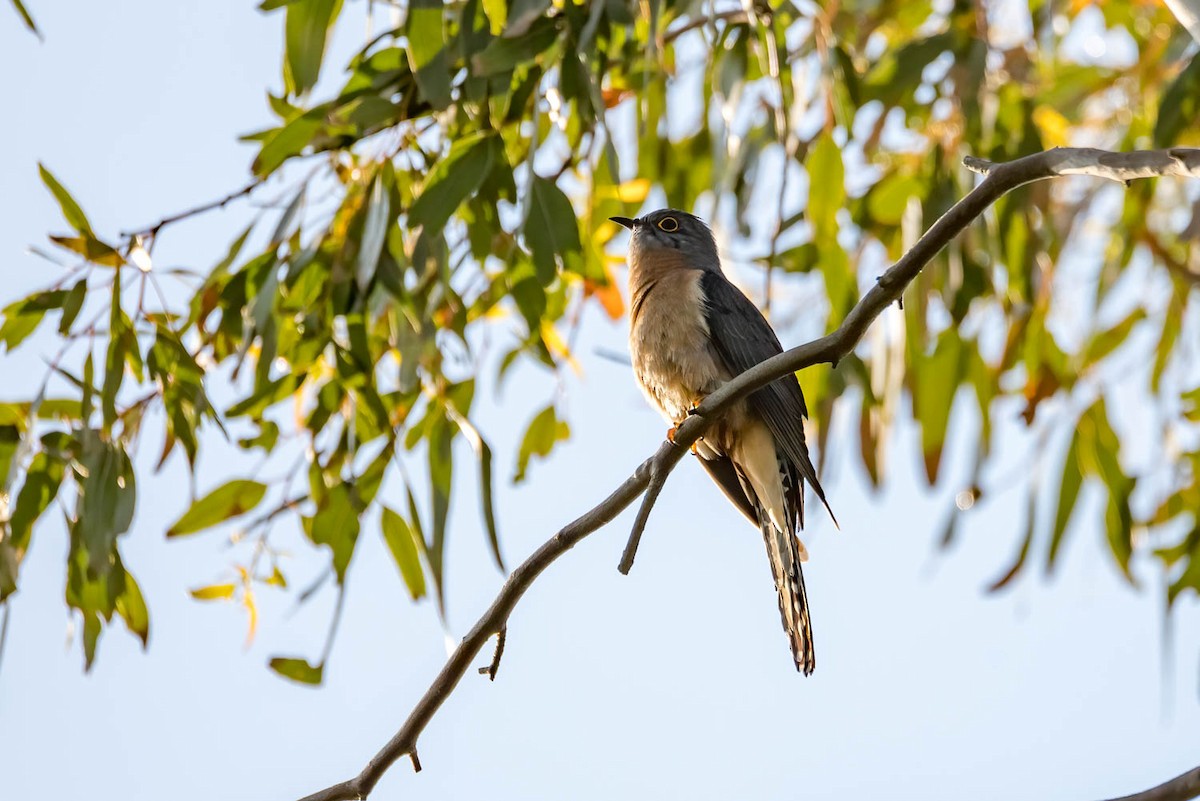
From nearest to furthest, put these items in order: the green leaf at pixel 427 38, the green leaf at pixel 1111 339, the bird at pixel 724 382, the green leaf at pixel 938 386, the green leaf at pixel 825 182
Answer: the green leaf at pixel 427 38
the bird at pixel 724 382
the green leaf at pixel 825 182
the green leaf at pixel 938 386
the green leaf at pixel 1111 339

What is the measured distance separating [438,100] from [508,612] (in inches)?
48.0

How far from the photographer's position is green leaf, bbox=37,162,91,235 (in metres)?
3.29

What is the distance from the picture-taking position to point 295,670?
3145 mm

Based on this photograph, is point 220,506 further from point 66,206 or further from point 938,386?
point 938,386

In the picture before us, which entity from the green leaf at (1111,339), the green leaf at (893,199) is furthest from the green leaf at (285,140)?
the green leaf at (1111,339)

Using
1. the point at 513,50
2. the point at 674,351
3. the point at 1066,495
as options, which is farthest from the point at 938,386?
the point at 513,50

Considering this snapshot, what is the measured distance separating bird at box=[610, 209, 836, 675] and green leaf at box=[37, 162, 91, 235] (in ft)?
4.89

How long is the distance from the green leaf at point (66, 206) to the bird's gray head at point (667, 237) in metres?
1.57

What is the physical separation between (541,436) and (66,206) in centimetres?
151

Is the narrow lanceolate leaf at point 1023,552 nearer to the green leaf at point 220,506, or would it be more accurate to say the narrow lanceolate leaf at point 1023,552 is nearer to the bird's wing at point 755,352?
the bird's wing at point 755,352

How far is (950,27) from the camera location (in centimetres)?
453

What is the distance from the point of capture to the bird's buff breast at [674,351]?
150 inches

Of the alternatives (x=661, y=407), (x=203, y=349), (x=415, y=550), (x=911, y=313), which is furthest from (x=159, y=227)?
(x=911, y=313)

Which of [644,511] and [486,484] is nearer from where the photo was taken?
[644,511]
